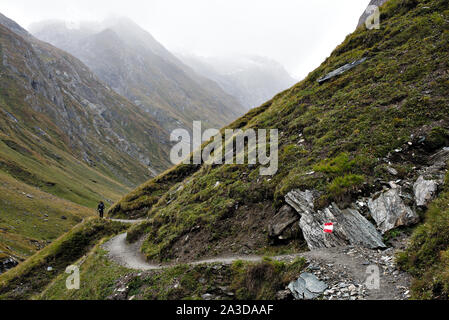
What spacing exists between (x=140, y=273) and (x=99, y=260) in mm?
10044

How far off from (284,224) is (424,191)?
28.5 ft

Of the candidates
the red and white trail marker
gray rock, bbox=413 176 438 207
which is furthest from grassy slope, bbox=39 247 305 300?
gray rock, bbox=413 176 438 207

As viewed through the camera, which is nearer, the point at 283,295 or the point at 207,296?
the point at 283,295

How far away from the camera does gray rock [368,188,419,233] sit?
13.9 m

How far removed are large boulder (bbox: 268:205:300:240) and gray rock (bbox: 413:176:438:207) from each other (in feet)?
24.0

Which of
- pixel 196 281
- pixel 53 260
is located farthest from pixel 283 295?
pixel 53 260

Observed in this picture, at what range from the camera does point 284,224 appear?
18.8 metres

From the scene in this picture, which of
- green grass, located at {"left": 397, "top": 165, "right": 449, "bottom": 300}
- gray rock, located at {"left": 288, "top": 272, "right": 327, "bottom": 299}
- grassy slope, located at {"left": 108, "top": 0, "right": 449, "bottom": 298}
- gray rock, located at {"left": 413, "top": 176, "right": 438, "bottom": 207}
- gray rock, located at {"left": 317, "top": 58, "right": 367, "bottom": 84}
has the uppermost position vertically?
gray rock, located at {"left": 317, "top": 58, "right": 367, "bottom": 84}

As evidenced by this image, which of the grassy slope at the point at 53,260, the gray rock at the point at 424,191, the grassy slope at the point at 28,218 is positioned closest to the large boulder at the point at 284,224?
the gray rock at the point at 424,191

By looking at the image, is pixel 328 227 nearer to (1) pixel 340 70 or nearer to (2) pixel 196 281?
(2) pixel 196 281

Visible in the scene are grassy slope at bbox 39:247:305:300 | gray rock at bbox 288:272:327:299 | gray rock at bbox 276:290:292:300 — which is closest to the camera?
gray rock at bbox 288:272:327:299

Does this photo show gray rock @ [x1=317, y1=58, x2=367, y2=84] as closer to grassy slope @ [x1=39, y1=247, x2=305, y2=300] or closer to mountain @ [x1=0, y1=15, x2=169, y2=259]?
grassy slope @ [x1=39, y1=247, x2=305, y2=300]

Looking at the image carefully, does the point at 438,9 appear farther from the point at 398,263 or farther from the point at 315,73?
the point at 398,263

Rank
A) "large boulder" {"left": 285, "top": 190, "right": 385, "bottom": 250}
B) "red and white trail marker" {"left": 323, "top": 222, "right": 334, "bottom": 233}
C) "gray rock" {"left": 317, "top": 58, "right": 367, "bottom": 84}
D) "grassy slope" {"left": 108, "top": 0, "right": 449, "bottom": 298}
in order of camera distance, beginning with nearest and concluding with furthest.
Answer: "large boulder" {"left": 285, "top": 190, "right": 385, "bottom": 250}, "red and white trail marker" {"left": 323, "top": 222, "right": 334, "bottom": 233}, "grassy slope" {"left": 108, "top": 0, "right": 449, "bottom": 298}, "gray rock" {"left": 317, "top": 58, "right": 367, "bottom": 84}
